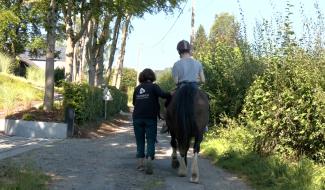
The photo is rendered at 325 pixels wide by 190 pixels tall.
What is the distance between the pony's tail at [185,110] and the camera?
9.30 m

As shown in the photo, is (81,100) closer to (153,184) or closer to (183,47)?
(183,47)

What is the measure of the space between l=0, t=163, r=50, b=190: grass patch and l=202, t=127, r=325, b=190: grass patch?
11.8 ft

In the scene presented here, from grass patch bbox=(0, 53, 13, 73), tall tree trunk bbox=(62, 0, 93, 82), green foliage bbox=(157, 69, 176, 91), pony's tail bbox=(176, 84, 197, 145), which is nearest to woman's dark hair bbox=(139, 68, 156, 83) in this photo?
pony's tail bbox=(176, 84, 197, 145)

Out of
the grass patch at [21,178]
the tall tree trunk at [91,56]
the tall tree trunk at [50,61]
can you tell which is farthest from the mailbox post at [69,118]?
the tall tree trunk at [91,56]

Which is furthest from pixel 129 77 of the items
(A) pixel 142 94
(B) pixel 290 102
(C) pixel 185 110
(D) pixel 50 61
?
(C) pixel 185 110

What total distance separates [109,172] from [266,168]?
2.85 meters

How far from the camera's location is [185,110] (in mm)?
9305

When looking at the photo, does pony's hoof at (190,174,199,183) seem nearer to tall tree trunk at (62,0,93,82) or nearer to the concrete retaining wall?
the concrete retaining wall

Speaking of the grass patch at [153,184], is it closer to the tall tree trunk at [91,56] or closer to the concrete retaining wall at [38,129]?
the concrete retaining wall at [38,129]

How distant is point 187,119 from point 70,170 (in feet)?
7.71

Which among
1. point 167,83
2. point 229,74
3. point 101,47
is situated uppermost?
point 101,47

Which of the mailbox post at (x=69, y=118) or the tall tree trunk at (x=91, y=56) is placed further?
the tall tree trunk at (x=91, y=56)

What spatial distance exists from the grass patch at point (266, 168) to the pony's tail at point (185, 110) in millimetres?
1524

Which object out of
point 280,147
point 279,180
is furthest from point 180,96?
point 280,147
